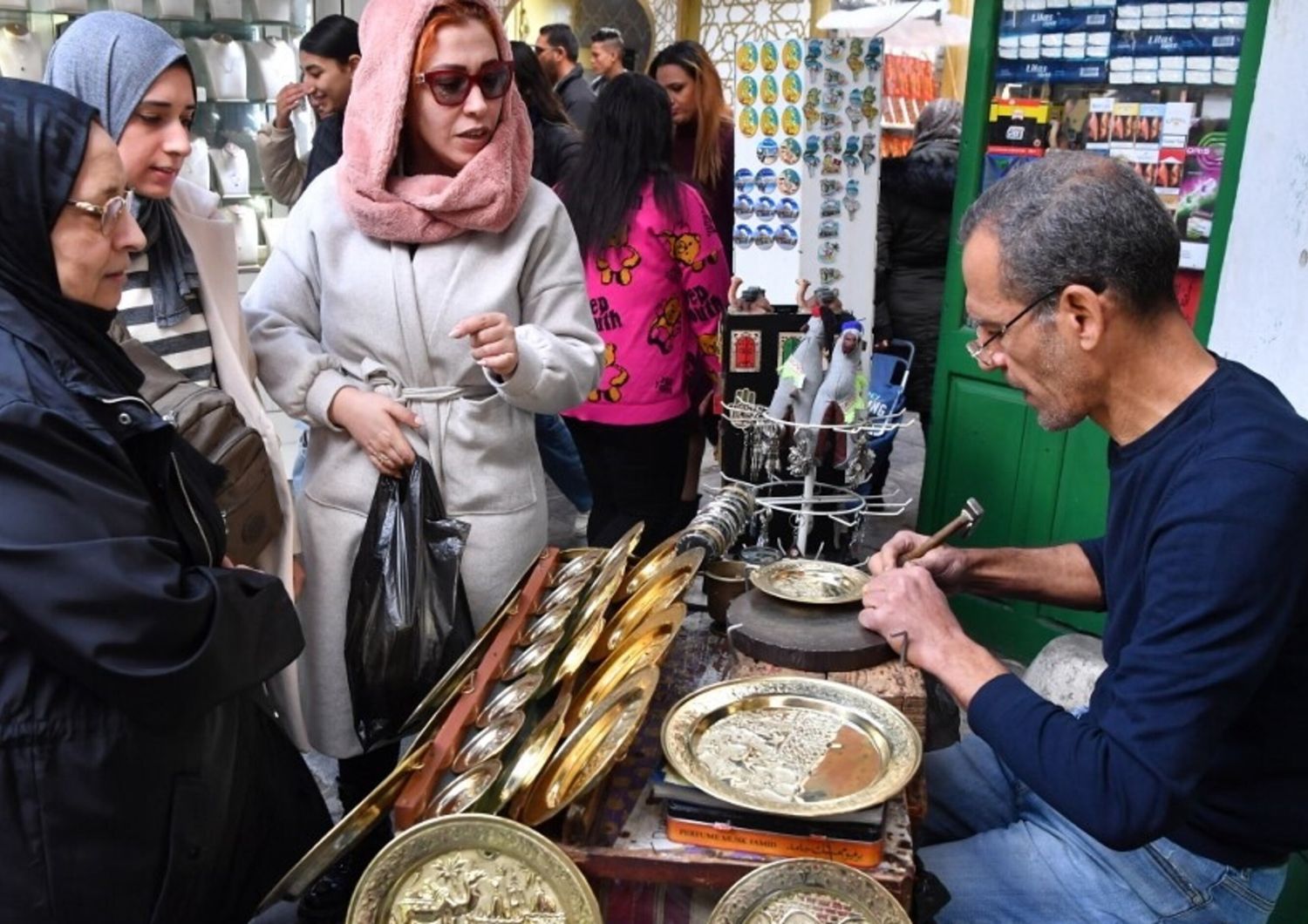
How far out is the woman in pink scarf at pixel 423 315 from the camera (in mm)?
1898

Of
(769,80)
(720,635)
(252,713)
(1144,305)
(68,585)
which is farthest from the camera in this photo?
(769,80)

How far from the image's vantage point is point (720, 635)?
182 cm

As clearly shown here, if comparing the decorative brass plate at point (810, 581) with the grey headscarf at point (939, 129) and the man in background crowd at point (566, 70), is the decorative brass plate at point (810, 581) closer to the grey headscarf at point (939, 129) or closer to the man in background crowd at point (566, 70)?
the grey headscarf at point (939, 129)

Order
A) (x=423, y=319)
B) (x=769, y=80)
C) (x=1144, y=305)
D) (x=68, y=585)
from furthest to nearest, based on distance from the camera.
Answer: (x=769, y=80)
(x=423, y=319)
(x=1144, y=305)
(x=68, y=585)

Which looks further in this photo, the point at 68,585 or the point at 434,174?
the point at 434,174

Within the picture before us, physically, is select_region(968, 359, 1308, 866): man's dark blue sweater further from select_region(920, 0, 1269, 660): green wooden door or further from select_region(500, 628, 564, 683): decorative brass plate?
select_region(920, 0, 1269, 660): green wooden door

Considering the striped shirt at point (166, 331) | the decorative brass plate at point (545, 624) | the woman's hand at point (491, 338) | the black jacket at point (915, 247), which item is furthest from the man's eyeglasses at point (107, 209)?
the black jacket at point (915, 247)

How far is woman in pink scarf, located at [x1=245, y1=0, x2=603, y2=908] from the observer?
1898 mm

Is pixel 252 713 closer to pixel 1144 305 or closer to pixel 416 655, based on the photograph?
pixel 416 655

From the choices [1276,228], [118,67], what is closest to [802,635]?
[118,67]

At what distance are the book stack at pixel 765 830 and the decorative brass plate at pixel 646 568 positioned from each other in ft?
1.77

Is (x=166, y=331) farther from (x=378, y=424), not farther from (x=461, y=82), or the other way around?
(x=461, y=82)

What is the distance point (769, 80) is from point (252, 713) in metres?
3.13

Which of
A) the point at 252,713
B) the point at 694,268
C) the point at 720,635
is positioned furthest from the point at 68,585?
the point at 694,268
